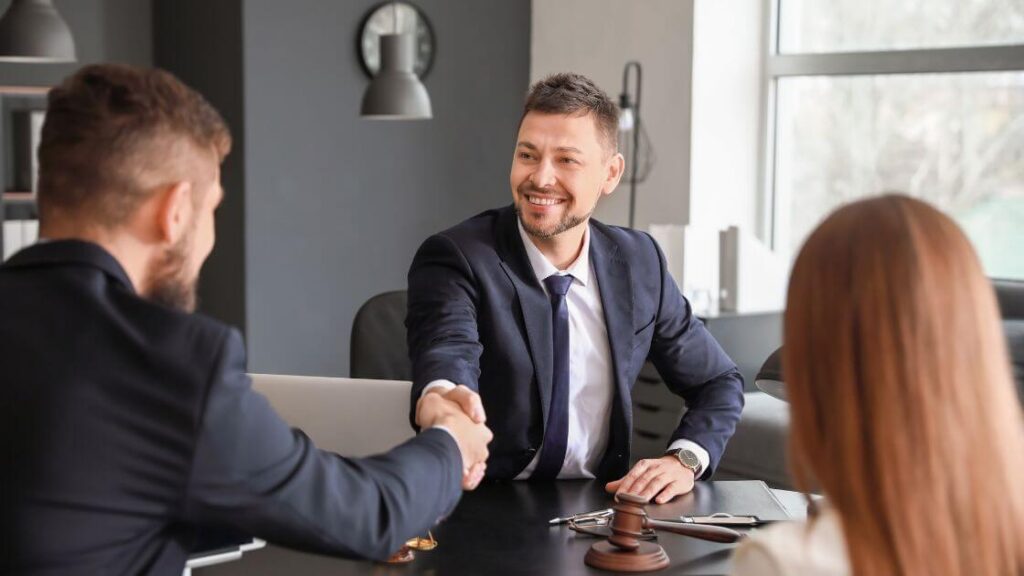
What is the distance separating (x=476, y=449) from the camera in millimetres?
1964

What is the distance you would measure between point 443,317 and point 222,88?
314 centimetres

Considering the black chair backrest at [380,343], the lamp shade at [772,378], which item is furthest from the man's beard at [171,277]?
the lamp shade at [772,378]

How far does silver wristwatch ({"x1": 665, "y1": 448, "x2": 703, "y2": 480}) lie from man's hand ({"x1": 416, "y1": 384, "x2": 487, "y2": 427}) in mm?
516

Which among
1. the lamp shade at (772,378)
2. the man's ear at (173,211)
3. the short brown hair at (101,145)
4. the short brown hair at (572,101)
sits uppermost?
the short brown hair at (572,101)

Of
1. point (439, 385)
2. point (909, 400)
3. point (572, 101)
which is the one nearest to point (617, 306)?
point (572, 101)

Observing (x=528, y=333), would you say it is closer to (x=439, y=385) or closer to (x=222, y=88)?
(x=439, y=385)

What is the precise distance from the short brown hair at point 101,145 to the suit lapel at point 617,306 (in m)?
1.39

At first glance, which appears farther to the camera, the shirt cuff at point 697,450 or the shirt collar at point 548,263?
the shirt collar at point 548,263

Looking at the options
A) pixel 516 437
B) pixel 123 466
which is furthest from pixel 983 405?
pixel 516 437

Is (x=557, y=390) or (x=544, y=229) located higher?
(x=544, y=229)

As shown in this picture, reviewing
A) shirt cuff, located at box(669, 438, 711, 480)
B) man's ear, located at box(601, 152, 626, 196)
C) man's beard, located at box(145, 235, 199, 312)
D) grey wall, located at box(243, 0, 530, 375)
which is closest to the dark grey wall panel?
grey wall, located at box(243, 0, 530, 375)

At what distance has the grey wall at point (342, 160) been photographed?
5355mm

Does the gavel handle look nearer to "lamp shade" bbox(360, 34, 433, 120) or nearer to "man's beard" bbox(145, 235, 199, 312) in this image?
"man's beard" bbox(145, 235, 199, 312)

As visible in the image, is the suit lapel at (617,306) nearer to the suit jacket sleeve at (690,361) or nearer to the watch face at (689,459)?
the suit jacket sleeve at (690,361)
